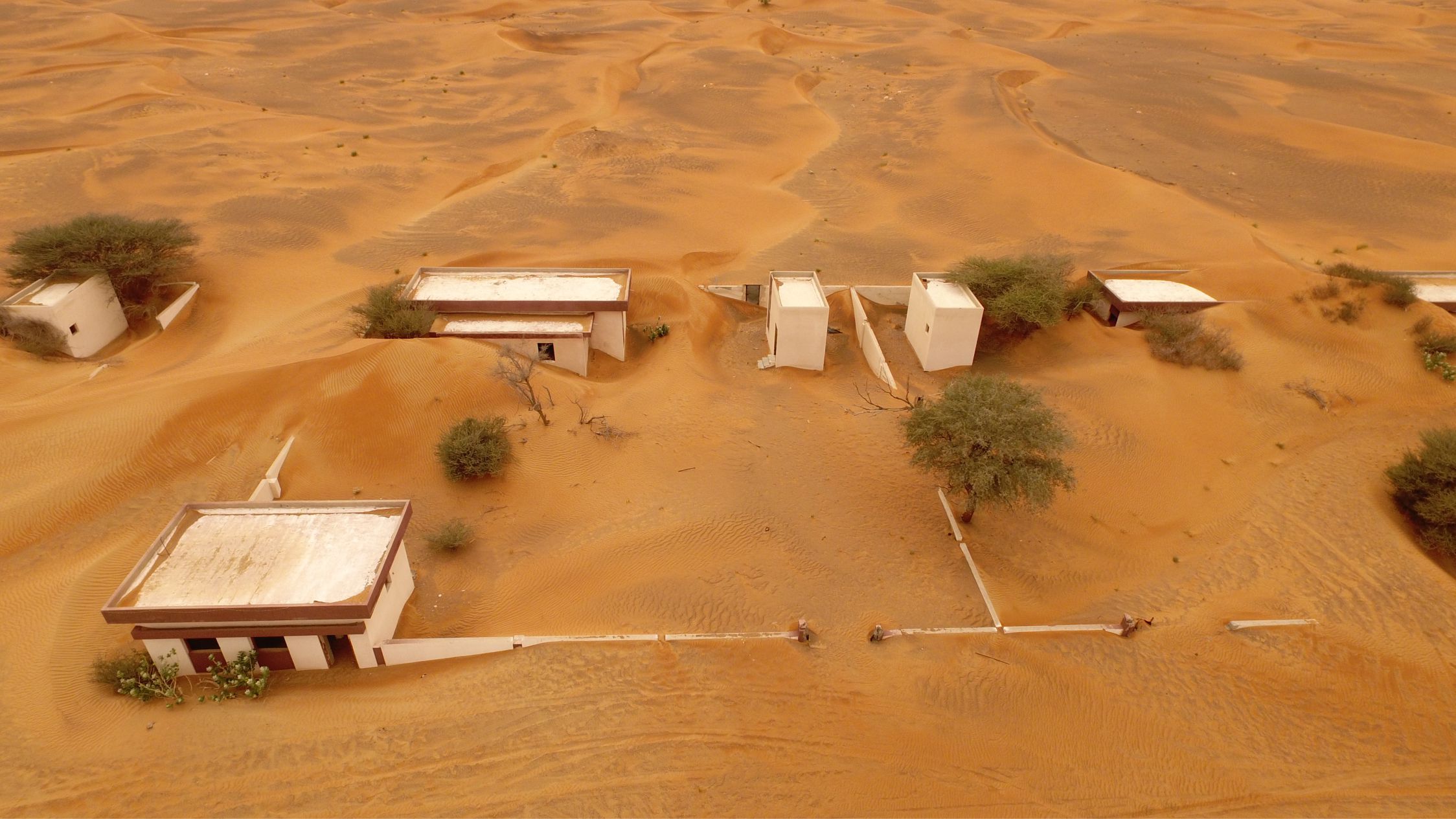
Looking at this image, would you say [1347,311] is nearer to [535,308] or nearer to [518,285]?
[535,308]

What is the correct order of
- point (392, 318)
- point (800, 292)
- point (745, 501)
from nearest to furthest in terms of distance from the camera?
point (745, 501)
point (392, 318)
point (800, 292)

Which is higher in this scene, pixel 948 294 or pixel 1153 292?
pixel 948 294

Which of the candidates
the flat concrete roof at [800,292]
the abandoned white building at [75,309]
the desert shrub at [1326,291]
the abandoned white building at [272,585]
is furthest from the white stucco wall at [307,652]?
the desert shrub at [1326,291]

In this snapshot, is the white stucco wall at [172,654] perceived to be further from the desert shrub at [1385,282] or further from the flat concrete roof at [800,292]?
the desert shrub at [1385,282]

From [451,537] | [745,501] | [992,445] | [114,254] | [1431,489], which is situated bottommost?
[745,501]

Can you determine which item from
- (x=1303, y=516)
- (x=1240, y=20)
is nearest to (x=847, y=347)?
(x=1303, y=516)

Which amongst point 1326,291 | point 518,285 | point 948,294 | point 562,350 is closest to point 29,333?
point 518,285

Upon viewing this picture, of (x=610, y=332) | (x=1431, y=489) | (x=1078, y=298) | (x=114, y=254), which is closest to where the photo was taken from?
(x=1431, y=489)

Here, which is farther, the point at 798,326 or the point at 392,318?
the point at 798,326
